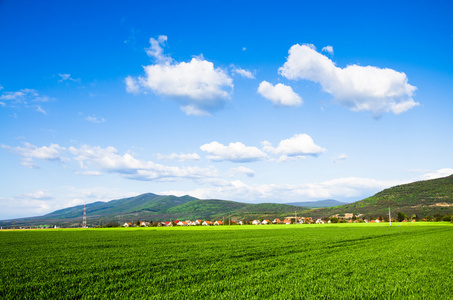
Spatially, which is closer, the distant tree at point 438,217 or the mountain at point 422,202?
the distant tree at point 438,217

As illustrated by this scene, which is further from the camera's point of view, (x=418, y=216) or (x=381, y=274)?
(x=418, y=216)

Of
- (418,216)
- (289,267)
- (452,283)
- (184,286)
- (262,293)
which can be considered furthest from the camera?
(418,216)

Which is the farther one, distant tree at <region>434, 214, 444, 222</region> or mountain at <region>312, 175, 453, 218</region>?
mountain at <region>312, 175, 453, 218</region>

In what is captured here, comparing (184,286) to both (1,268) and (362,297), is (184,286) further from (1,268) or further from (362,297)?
(1,268)

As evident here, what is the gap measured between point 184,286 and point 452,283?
1035 cm

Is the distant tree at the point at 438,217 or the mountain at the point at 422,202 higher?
the mountain at the point at 422,202

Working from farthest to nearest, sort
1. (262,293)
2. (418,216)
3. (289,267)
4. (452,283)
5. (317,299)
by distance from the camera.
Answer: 1. (418,216)
2. (289,267)
3. (452,283)
4. (262,293)
5. (317,299)

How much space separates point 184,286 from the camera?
10609 mm

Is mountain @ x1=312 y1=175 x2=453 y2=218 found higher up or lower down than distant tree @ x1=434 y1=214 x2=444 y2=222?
higher up

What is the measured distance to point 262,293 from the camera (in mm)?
9617

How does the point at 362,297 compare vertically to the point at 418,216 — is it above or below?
above

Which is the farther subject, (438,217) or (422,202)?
(422,202)

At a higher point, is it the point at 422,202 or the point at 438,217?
the point at 422,202

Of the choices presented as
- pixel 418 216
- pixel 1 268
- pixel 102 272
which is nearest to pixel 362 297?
pixel 102 272
